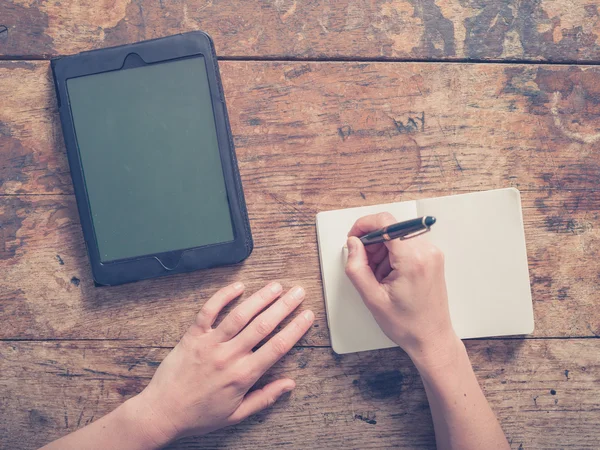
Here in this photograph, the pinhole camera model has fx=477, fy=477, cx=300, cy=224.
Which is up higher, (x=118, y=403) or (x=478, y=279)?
(x=478, y=279)

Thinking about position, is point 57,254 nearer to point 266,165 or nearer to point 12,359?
point 12,359

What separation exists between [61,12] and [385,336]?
677 millimetres

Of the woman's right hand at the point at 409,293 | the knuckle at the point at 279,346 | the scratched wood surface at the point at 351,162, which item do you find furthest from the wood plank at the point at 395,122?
the knuckle at the point at 279,346

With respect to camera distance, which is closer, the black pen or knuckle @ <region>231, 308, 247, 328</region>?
the black pen

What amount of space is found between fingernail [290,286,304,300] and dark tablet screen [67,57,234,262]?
0.13 m

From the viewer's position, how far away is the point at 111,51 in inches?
26.1

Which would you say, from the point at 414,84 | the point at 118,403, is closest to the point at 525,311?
the point at 414,84

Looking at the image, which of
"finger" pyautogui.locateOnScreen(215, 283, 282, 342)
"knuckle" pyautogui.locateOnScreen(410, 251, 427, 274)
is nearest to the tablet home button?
"finger" pyautogui.locateOnScreen(215, 283, 282, 342)

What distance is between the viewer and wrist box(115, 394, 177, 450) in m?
0.68

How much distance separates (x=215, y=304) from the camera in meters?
0.69

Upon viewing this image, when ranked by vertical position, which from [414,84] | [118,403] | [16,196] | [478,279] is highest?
[414,84]

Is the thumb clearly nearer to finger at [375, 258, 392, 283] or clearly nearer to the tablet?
finger at [375, 258, 392, 283]

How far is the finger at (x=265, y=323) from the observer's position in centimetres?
69

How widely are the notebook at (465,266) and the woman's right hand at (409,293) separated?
5cm
